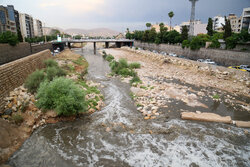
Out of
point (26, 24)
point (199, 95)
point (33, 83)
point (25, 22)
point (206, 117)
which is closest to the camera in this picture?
point (206, 117)

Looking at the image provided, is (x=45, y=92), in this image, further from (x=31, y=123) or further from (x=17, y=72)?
(x=17, y=72)

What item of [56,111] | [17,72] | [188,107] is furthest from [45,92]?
[188,107]

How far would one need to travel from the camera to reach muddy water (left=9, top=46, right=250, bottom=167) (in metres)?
8.27

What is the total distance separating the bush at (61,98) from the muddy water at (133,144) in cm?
104

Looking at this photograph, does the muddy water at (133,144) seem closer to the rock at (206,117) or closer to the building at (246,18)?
the rock at (206,117)

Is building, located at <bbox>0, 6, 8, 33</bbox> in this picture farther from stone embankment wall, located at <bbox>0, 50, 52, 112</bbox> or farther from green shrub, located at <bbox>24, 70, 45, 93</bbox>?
green shrub, located at <bbox>24, 70, 45, 93</bbox>

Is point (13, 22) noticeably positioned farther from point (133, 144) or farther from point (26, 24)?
point (133, 144)

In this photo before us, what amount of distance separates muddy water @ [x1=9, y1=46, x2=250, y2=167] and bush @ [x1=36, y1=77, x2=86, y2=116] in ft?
3.42

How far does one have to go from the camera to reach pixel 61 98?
1055cm

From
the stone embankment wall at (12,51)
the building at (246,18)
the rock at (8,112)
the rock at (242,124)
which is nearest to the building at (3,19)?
the stone embankment wall at (12,51)

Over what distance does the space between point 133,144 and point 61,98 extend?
552 centimetres

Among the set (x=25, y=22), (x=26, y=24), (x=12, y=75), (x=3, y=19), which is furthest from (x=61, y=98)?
(x=26, y=24)

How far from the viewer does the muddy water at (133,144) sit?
8.27 meters

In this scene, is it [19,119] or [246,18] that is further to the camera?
[246,18]
